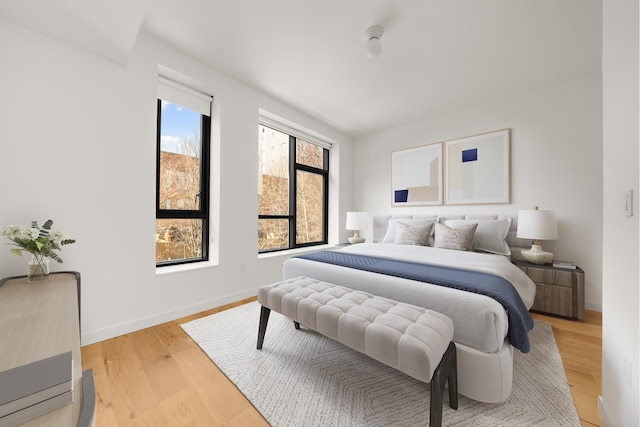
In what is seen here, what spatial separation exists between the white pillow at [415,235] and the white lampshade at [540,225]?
3.21 ft

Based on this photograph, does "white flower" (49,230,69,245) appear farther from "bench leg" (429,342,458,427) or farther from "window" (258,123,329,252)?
"bench leg" (429,342,458,427)

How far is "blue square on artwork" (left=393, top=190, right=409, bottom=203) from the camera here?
396 centimetres

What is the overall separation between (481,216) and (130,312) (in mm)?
4033

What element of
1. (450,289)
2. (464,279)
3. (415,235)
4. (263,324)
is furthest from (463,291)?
(415,235)

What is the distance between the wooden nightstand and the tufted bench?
199 cm

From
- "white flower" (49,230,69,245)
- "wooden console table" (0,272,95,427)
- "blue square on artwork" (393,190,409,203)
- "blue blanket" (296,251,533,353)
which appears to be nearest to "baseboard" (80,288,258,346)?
"wooden console table" (0,272,95,427)

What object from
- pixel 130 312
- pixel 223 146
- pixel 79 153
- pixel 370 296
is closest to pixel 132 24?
pixel 79 153

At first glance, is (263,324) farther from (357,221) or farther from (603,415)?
(357,221)

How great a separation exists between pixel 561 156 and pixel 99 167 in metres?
4.64

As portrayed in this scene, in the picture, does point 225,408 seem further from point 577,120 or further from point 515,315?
point 577,120

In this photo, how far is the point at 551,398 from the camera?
54.1 inches

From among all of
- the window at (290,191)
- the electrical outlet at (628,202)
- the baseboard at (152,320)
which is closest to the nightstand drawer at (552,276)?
the electrical outlet at (628,202)

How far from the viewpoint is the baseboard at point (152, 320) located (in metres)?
1.91

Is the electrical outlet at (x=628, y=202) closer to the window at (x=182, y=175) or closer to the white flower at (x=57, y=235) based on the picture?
the white flower at (x=57, y=235)
